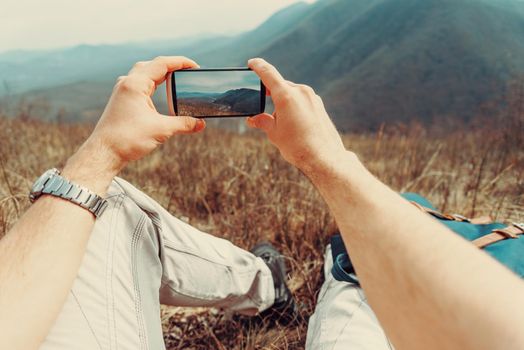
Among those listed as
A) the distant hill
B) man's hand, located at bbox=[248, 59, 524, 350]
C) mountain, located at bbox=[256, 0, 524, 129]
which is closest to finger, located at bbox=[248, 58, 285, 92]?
man's hand, located at bbox=[248, 59, 524, 350]

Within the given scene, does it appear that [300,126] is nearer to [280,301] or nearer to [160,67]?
[160,67]

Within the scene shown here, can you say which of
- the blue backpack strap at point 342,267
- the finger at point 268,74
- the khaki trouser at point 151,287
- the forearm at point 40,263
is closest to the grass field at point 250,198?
the khaki trouser at point 151,287

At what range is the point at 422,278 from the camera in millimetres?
581

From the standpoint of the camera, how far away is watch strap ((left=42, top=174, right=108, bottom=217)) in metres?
0.84

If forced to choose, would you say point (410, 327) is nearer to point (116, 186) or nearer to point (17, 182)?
point (116, 186)

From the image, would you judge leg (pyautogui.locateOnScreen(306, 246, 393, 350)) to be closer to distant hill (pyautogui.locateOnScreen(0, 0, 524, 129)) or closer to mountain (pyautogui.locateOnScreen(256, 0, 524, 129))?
distant hill (pyautogui.locateOnScreen(0, 0, 524, 129))

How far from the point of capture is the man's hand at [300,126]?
0.87 meters

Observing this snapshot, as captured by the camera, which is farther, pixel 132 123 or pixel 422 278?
pixel 132 123

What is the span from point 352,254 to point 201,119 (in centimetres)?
62

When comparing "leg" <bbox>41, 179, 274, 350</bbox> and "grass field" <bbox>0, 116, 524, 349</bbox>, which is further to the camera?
"grass field" <bbox>0, 116, 524, 349</bbox>

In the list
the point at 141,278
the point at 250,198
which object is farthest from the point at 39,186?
the point at 250,198

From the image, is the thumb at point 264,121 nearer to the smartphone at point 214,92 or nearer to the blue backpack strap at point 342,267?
the smartphone at point 214,92

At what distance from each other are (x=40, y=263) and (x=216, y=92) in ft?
2.09

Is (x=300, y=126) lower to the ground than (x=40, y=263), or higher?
higher
